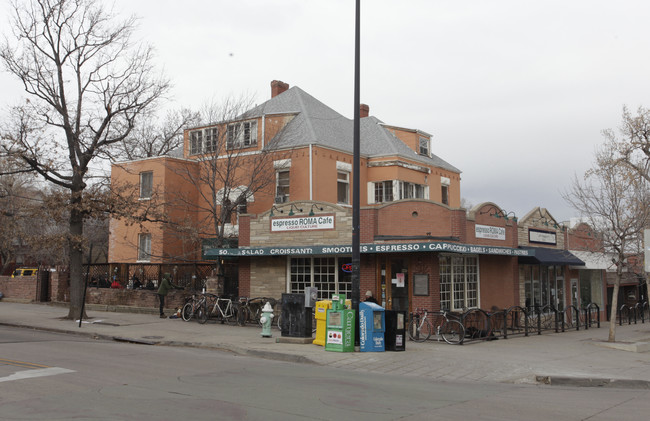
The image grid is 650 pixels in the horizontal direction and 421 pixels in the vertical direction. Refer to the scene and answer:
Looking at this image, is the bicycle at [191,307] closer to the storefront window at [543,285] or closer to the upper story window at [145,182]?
the upper story window at [145,182]

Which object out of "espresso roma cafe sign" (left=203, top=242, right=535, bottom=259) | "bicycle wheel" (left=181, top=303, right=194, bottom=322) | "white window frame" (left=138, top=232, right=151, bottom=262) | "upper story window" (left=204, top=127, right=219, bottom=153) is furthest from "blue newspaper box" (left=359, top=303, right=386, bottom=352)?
"white window frame" (left=138, top=232, right=151, bottom=262)

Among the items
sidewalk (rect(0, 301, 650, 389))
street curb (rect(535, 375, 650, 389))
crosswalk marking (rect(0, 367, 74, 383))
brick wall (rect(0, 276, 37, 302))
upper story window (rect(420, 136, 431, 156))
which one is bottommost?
street curb (rect(535, 375, 650, 389))

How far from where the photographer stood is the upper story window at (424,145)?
33.6 meters

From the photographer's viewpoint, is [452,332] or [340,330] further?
[452,332]

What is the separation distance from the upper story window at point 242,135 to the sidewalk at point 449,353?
28.8ft

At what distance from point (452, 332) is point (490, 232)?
487 centimetres

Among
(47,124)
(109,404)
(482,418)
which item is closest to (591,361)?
(482,418)

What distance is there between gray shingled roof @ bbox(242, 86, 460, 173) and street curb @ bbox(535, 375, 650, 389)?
17.4 meters

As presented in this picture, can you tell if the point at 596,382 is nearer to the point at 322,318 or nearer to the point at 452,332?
the point at 452,332

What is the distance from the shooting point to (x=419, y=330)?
56.1 ft

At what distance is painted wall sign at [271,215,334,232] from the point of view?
19172 mm

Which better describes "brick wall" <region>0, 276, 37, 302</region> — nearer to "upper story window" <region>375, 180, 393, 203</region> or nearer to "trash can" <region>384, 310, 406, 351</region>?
"upper story window" <region>375, 180, 393, 203</region>

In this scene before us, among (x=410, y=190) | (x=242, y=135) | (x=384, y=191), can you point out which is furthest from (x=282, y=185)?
(x=410, y=190)

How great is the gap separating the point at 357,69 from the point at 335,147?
1350cm
